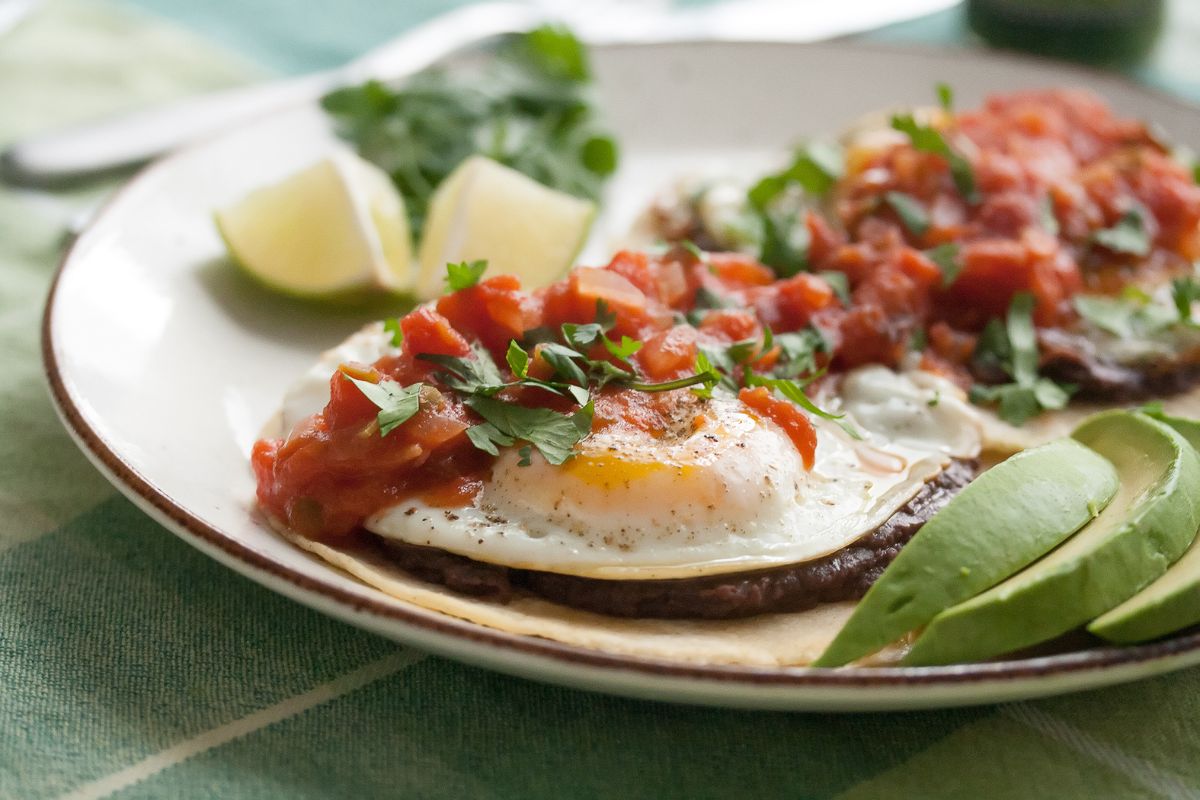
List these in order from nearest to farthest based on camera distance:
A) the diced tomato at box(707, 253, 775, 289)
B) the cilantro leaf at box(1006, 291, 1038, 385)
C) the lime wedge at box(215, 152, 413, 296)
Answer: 1. the cilantro leaf at box(1006, 291, 1038, 385)
2. the diced tomato at box(707, 253, 775, 289)
3. the lime wedge at box(215, 152, 413, 296)

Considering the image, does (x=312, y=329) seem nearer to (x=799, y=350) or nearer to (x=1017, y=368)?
(x=799, y=350)

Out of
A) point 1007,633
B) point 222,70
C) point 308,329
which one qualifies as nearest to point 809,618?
point 1007,633

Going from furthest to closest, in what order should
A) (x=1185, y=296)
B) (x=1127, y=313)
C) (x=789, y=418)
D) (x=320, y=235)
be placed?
(x=320, y=235) < (x=1127, y=313) < (x=1185, y=296) < (x=789, y=418)

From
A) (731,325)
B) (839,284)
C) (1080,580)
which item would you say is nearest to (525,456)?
(731,325)

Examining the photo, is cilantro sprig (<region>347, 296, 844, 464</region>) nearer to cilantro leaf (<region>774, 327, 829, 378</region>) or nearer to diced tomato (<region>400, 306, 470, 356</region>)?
diced tomato (<region>400, 306, 470, 356</region>)

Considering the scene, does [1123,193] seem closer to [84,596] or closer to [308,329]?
[308,329]

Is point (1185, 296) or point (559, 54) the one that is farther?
point (559, 54)

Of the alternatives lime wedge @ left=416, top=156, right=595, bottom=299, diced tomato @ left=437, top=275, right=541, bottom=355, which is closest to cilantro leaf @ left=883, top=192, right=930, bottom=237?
lime wedge @ left=416, top=156, right=595, bottom=299
